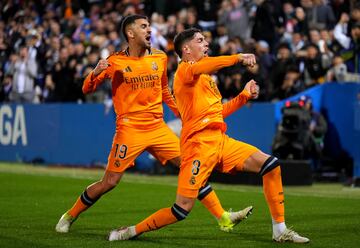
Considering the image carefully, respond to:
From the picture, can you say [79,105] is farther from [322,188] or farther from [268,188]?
[268,188]

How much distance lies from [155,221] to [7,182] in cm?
880

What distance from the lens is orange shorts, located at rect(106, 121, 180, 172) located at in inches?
413

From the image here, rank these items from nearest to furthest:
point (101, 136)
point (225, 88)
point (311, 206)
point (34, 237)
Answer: point (34, 237) < point (311, 206) < point (225, 88) < point (101, 136)

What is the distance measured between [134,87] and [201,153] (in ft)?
5.27

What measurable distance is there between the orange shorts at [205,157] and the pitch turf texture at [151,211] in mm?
661

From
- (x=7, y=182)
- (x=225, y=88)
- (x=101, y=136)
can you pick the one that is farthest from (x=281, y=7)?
(x=7, y=182)

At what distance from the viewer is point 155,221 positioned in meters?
9.44

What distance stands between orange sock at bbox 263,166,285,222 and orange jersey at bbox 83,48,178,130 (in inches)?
65.5

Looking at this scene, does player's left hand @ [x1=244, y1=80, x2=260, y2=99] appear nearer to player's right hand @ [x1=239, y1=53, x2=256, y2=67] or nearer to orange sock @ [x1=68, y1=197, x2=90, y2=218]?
player's right hand @ [x1=239, y1=53, x2=256, y2=67]

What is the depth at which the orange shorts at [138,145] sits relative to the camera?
413 inches

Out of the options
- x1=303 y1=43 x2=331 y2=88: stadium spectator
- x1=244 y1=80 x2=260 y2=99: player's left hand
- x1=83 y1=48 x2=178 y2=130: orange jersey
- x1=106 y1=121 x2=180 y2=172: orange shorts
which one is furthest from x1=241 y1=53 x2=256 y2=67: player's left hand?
x1=303 y1=43 x2=331 y2=88: stadium spectator

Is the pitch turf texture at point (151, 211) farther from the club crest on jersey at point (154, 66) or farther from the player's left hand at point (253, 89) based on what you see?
the club crest on jersey at point (154, 66)

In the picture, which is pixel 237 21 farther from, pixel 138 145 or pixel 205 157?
pixel 205 157

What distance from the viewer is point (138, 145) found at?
417 inches
